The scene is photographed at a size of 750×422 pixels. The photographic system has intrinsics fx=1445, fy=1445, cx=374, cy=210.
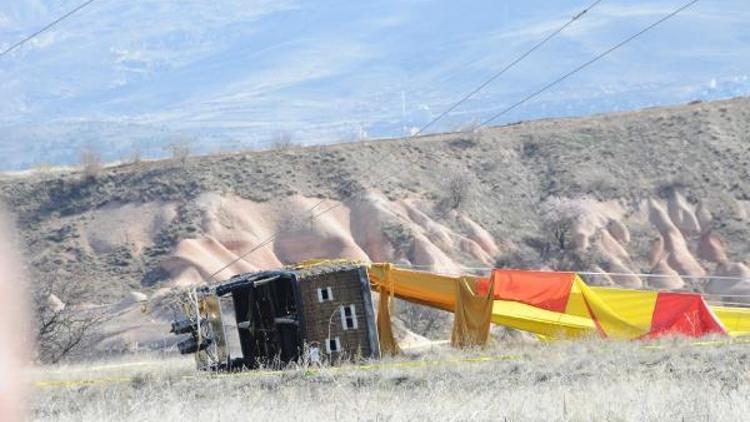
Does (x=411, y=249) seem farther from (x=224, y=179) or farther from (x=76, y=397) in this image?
(x=76, y=397)

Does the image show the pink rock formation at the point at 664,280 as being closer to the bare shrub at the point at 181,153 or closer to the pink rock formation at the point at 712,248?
the pink rock formation at the point at 712,248

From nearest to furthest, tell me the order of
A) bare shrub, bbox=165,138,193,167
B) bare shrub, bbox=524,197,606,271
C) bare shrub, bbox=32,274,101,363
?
1. bare shrub, bbox=32,274,101,363
2. bare shrub, bbox=524,197,606,271
3. bare shrub, bbox=165,138,193,167

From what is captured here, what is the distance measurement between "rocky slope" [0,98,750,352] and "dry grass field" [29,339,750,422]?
115 ft

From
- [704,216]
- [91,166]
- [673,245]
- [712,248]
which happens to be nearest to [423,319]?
[673,245]

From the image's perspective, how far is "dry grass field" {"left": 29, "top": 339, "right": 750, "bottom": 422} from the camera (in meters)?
12.9

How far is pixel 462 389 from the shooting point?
1727cm

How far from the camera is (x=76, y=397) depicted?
19.9 m

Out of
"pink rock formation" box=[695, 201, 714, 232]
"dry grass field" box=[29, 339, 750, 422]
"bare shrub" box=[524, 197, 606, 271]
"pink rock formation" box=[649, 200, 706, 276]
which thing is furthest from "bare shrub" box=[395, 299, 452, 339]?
"pink rock formation" box=[695, 201, 714, 232]

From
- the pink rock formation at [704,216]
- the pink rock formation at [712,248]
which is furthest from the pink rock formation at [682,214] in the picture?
the pink rock formation at [712,248]

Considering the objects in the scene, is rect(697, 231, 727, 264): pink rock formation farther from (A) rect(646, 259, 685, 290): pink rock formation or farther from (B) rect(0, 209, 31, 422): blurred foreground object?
(B) rect(0, 209, 31, 422): blurred foreground object

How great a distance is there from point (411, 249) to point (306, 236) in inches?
188

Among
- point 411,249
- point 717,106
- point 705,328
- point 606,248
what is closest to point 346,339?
point 705,328

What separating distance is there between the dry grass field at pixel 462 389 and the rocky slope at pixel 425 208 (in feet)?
115

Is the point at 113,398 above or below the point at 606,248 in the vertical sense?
above
